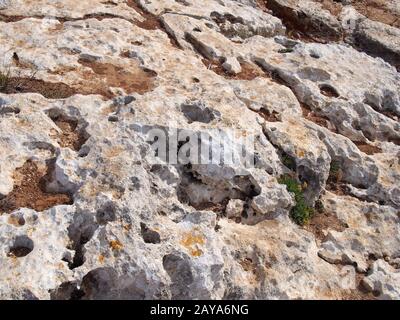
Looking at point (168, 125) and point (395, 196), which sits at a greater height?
point (168, 125)

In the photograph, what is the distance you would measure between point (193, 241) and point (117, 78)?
5961 mm

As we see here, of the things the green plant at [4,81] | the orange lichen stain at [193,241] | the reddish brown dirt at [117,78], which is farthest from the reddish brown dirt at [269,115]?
the green plant at [4,81]

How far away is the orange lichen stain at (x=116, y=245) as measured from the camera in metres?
8.34

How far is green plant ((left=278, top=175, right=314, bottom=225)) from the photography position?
11047 millimetres

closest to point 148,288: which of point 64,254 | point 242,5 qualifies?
point 64,254

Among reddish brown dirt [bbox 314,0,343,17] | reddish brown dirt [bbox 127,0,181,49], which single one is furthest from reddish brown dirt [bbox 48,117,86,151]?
reddish brown dirt [bbox 314,0,343,17]

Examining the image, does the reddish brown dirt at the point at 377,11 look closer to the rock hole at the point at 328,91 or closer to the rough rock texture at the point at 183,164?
the rough rock texture at the point at 183,164

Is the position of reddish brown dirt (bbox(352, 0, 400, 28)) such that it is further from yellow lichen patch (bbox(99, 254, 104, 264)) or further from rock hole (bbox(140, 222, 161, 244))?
yellow lichen patch (bbox(99, 254, 104, 264))

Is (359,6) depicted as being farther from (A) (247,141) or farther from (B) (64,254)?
(B) (64,254)

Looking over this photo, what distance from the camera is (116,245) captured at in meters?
8.38

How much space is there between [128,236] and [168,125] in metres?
3.17

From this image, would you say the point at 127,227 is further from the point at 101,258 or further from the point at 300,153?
the point at 300,153

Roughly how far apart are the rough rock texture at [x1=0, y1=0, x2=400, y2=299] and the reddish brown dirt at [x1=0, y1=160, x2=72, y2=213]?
3cm

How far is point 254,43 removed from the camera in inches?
667
